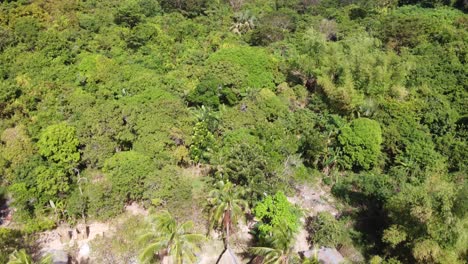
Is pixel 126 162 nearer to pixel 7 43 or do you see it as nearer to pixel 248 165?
pixel 248 165

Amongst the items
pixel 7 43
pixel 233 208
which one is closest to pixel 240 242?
pixel 233 208

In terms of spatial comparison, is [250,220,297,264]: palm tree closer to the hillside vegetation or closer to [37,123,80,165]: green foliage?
the hillside vegetation

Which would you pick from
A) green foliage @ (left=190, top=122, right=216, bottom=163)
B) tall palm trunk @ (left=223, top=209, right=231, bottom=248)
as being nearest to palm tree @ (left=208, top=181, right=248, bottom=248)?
tall palm trunk @ (left=223, top=209, right=231, bottom=248)

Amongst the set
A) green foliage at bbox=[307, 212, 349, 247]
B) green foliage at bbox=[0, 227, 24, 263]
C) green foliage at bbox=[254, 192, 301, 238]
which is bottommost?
green foliage at bbox=[307, 212, 349, 247]

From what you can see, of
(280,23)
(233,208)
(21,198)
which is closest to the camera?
(233,208)

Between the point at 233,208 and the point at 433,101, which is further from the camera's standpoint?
the point at 433,101

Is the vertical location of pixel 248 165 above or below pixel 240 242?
above

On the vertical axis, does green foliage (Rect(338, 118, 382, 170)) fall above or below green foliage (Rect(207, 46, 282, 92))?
below
